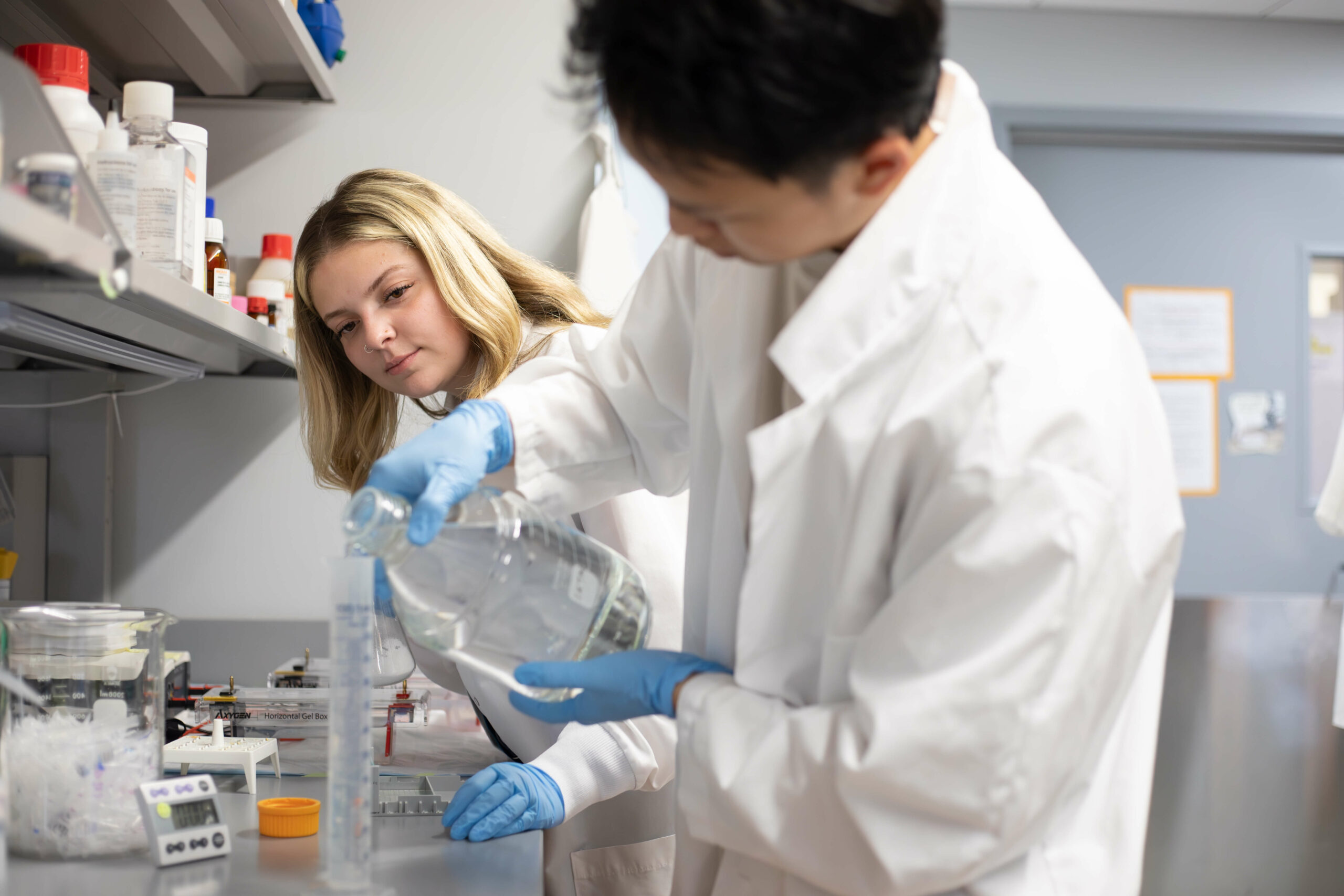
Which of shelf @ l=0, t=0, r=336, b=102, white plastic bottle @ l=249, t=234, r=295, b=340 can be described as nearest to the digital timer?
white plastic bottle @ l=249, t=234, r=295, b=340

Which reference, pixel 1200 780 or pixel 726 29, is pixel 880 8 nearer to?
pixel 726 29

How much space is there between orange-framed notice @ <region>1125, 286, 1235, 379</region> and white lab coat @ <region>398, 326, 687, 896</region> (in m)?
1.96

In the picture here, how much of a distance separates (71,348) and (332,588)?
0.70 meters

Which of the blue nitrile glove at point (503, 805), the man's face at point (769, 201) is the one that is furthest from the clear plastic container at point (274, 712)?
the man's face at point (769, 201)

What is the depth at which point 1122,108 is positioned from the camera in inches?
108

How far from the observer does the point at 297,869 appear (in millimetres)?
945

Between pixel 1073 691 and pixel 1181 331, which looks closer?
pixel 1073 691

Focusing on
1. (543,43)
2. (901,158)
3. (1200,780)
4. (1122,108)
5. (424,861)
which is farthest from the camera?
(1122,108)

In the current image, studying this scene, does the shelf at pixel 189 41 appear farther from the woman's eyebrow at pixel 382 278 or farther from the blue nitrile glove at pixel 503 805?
the blue nitrile glove at pixel 503 805

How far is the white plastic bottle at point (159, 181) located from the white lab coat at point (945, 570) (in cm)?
64

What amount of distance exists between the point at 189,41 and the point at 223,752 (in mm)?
1224

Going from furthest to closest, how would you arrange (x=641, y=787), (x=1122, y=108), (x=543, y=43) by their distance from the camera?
(x=1122, y=108) → (x=543, y=43) → (x=641, y=787)

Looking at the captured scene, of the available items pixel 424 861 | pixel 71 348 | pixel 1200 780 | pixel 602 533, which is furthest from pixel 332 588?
pixel 1200 780

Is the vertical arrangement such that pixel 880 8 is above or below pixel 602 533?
above
